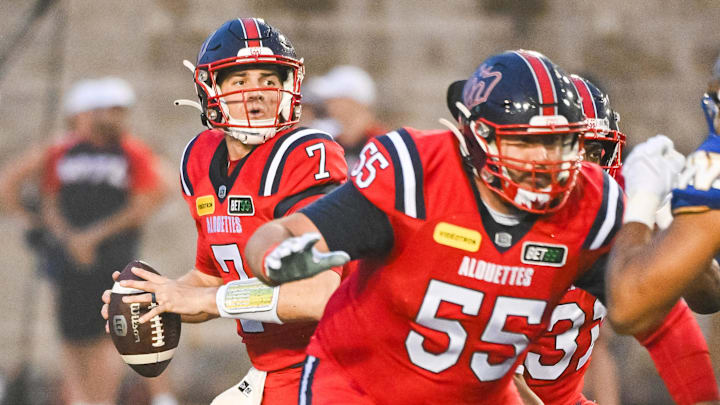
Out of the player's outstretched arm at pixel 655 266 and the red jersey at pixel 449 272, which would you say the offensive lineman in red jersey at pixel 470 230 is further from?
the player's outstretched arm at pixel 655 266

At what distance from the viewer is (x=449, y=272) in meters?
3.00

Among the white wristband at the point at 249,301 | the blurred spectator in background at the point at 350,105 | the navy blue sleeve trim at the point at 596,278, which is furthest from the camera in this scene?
the blurred spectator in background at the point at 350,105

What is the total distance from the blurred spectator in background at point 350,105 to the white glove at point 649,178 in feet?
14.7

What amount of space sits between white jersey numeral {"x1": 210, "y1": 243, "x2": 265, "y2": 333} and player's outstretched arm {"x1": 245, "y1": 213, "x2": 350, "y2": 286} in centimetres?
100

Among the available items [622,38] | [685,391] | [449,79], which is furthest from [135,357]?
[622,38]

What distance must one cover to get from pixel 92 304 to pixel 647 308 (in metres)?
5.03

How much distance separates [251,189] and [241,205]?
0.22 feet

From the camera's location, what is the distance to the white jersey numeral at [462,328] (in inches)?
119

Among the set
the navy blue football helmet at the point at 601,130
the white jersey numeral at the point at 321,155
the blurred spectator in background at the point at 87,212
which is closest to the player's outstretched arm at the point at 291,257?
the white jersey numeral at the point at 321,155

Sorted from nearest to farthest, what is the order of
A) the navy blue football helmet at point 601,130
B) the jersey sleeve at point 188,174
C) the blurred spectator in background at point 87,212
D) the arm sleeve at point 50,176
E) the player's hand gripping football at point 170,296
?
the player's hand gripping football at point 170,296 < the navy blue football helmet at point 601,130 < the jersey sleeve at point 188,174 < the blurred spectator in background at point 87,212 < the arm sleeve at point 50,176

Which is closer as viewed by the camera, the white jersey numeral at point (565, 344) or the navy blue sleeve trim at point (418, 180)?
the navy blue sleeve trim at point (418, 180)

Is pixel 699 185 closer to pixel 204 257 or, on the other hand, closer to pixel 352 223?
pixel 352 223

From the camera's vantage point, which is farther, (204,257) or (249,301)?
(204,257)

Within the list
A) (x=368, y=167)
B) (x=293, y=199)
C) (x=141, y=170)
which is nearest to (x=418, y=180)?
(x=368, y=167)
